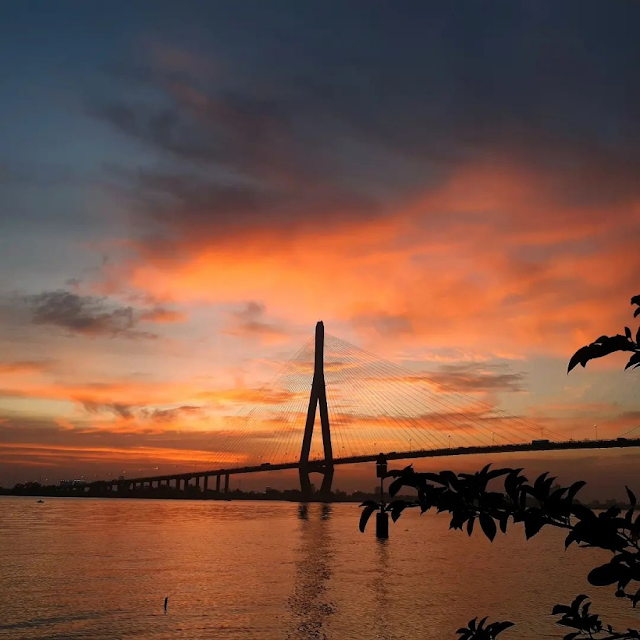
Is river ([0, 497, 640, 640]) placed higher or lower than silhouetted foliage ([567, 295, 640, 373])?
lower

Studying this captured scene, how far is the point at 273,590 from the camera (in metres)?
34.1

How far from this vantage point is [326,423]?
96.2 meters

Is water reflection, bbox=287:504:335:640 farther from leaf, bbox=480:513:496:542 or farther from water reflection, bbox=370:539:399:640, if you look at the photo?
leaf, bbox=480:513:496:542

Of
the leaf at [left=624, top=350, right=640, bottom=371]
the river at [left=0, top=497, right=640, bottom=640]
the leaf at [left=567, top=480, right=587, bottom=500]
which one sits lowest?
the river at [left=0, top=497, right=640, bottom=640]

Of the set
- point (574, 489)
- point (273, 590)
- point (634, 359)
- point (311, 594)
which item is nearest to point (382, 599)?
point (311, 594)

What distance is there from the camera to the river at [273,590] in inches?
985

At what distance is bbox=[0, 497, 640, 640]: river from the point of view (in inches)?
985

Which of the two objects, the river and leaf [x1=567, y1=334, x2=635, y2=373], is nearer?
leaf [x1=567, y1=334, x2=635, y2=373]

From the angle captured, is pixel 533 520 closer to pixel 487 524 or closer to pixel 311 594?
pixel 487 524

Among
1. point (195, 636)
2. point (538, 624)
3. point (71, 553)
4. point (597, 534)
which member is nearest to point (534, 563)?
point (538, 624)

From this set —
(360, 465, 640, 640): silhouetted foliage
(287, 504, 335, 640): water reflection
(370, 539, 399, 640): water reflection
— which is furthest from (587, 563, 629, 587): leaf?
(370, 539, 399, 640): water reflection

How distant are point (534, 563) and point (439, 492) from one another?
5826cm

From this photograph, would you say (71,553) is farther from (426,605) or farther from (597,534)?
(597,534)

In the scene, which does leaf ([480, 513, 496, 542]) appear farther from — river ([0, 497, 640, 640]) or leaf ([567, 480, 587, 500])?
river ([0, 497, 640, 640])
